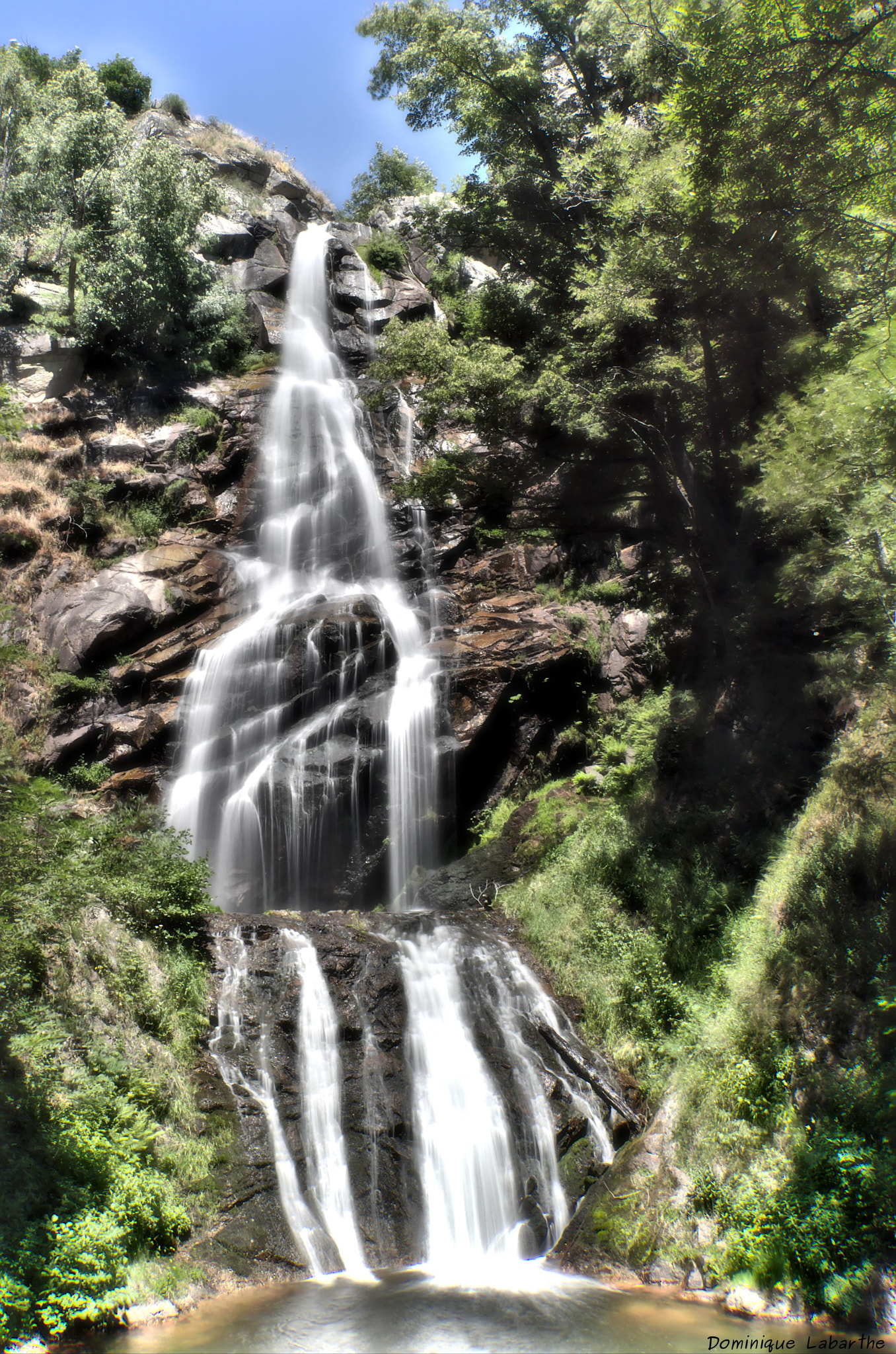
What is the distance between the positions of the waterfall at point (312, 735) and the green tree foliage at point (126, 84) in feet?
92.2

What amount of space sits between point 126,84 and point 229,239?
14.8m

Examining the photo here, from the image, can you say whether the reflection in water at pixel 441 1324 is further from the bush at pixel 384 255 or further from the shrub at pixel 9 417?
the bush at pixel 384 255

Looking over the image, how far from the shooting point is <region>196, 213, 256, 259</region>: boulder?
2820 cm

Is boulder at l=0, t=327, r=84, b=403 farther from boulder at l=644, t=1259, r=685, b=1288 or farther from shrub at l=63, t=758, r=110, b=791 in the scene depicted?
boulder at l=644, t=1259, r=685, b=1288

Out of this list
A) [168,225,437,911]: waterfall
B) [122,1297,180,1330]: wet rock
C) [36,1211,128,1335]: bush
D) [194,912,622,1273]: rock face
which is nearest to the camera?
[36,1211,128,1335]: bush

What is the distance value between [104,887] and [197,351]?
65.5 feet

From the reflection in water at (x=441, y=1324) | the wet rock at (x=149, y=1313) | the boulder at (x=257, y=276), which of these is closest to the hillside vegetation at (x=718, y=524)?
the reflection in water at (x=441, y=1324)

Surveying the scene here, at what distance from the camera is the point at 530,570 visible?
19.8m

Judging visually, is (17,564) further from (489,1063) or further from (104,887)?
(489,1063)

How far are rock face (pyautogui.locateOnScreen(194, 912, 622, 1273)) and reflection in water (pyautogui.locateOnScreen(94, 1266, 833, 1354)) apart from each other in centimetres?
65

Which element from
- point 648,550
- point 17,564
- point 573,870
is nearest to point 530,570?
point 648,550

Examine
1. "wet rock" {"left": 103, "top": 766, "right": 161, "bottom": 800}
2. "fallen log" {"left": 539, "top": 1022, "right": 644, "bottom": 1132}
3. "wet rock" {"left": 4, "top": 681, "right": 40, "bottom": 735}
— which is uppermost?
"wet rock" {"left": 4, "top": 681, "right": 40, "bottom": 735}

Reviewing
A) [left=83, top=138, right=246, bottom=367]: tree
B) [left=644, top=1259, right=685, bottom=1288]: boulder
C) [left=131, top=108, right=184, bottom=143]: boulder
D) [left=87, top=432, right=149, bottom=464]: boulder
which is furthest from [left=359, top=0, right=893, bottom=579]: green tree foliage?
[left=131, top=108, right=184, bottom=143]: boulder

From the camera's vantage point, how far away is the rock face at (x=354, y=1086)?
7.70 m
